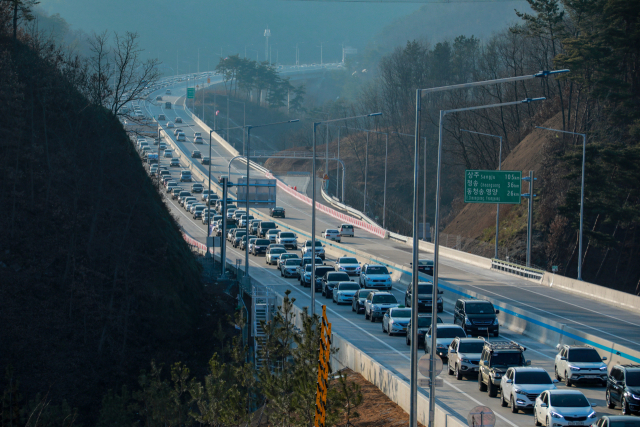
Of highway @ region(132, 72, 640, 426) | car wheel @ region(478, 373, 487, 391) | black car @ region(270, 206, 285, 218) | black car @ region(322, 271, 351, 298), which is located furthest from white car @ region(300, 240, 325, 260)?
car wheel @ region(478, 373, 487, 391)

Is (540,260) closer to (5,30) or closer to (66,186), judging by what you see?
(66,186)

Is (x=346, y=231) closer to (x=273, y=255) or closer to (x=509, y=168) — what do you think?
(x=273, y=255)

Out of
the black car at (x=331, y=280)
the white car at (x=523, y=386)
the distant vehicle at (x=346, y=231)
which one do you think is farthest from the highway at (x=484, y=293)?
the distant vehicle at (x=346, y=231)

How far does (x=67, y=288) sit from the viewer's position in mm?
39281

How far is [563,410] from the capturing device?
16.5 metres

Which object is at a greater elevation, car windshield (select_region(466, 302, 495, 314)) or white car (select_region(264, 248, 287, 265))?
car windshield (select_region(466, 302, 495, 314))

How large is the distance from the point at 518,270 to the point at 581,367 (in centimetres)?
3111

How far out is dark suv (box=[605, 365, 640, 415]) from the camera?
1764 cm

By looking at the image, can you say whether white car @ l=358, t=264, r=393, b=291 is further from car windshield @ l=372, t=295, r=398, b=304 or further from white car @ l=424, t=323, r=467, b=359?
white car @ l=424, t=323, r=467, b=359

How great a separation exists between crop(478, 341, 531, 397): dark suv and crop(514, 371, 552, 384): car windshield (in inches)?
52.3

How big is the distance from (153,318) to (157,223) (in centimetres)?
741

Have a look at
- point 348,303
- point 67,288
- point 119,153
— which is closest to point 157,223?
point 119,153

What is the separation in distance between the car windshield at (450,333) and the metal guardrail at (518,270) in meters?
24.2

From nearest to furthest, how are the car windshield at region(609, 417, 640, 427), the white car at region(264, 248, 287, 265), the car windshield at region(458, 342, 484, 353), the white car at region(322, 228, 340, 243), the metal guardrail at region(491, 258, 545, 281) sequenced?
1. the car windshield at region(609, 417, 640, 427)
2. the car windshield at region(458, 342, 484, 353)
3. the metal guardrail at region(491, 258, 545, 281)
4. the white car at region(264, 248, 287, 265)
5. the white car at region(322, 228, 340, 243)
